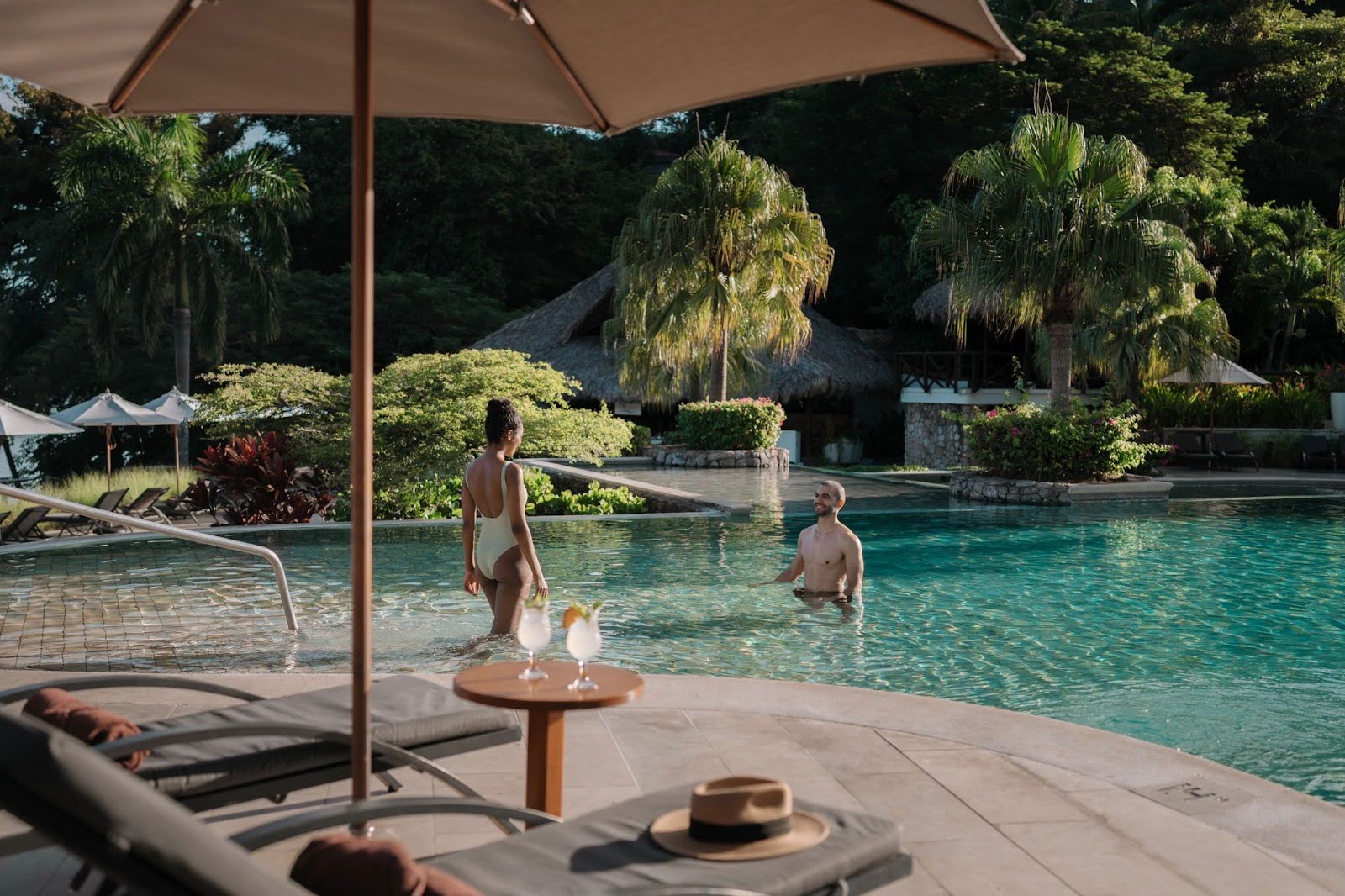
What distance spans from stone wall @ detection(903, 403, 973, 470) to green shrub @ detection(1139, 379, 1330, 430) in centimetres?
426

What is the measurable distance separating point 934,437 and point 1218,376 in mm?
7362

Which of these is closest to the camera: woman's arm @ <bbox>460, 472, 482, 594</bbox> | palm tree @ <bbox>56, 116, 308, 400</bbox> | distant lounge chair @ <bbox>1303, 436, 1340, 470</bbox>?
woman's arm @ <bbox>460, 472, 482, 594</bbox>

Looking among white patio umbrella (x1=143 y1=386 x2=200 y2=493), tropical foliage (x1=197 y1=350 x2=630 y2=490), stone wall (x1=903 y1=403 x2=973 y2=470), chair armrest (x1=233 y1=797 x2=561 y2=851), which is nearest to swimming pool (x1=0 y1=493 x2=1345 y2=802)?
tropical foliage (x1=197 y1=350 x2=630 y2=490)

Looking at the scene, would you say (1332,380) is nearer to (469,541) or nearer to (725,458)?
(725,458)

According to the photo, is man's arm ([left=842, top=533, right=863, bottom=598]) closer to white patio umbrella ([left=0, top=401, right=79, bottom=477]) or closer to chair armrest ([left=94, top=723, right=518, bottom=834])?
chair armrest ([left=94, top=723, right=518, bottom=834])

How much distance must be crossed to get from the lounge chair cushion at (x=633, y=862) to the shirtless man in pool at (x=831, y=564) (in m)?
6.47

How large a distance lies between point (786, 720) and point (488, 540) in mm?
2471

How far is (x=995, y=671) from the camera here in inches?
318

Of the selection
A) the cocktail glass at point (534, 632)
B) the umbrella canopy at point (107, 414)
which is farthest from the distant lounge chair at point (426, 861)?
the umbrella canopy at point (107, 414)

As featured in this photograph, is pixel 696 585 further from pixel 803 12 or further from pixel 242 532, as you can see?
pixel 803 12

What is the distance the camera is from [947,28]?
3160 millimetres

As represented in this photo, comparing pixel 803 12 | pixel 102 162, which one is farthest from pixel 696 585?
pixel 102 162

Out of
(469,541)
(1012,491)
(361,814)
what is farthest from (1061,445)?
(361,814)

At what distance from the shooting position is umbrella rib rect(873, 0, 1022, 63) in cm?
312
